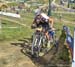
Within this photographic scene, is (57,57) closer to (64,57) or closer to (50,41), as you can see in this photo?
(64,57)

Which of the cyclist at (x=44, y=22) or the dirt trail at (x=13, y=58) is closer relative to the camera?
the dirt trail at (x=13, y=58)

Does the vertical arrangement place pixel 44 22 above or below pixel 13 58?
above

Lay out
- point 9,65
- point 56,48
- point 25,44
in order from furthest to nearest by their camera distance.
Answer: point 25,44
point 56,48
point 9,65

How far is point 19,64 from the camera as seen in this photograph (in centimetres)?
919

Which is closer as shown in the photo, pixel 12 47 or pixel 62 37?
pixel 62 37

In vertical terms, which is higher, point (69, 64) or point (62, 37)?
point (62, 37)

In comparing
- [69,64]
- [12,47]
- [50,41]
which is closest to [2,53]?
[12,47]

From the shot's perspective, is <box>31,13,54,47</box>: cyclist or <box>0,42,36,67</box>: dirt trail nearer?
<box>0,42,36,67</box>: dirt trail

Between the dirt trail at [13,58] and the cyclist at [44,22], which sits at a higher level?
the cyclist at [44,22]

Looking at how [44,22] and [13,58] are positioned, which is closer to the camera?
[13,58]

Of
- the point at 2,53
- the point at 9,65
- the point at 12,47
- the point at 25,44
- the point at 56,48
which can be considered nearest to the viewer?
the point at 9,65

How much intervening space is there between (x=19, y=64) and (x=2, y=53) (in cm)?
167

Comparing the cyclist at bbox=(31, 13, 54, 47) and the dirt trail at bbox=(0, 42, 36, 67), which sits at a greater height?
the cyclist at bbox=(31, 13, 54, 47)

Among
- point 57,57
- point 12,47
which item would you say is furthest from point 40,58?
point 12,47
